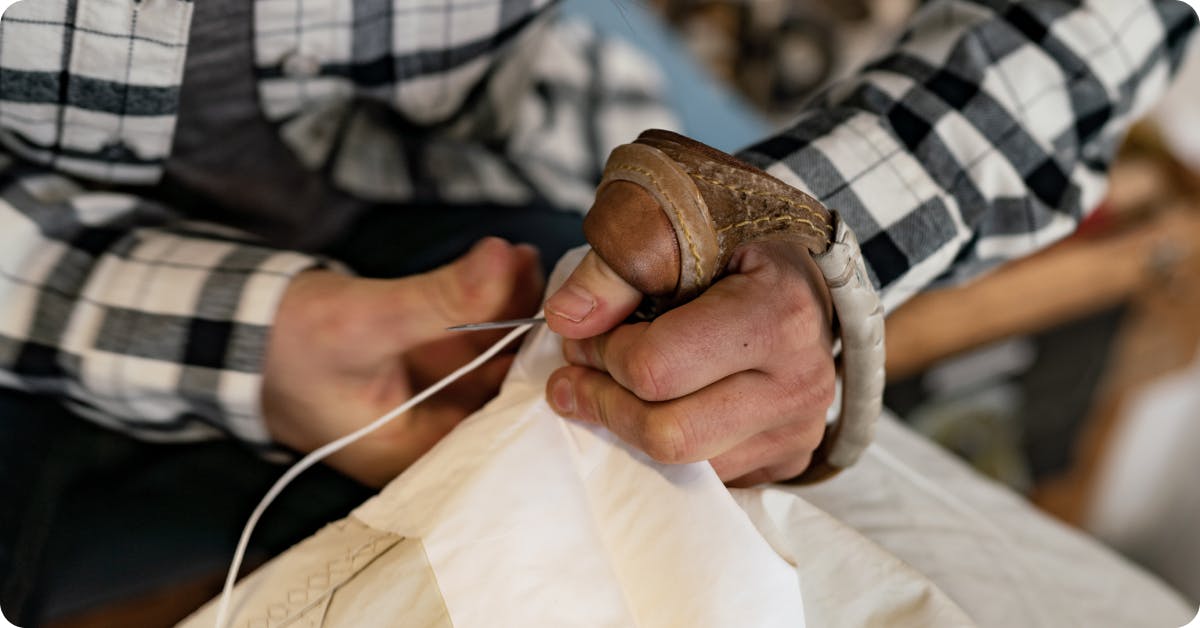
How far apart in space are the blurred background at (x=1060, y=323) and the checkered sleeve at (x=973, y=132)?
232mm

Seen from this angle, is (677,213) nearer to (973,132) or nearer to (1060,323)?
(973,132)

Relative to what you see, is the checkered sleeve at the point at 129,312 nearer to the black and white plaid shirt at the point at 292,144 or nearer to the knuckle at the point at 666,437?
the black and white plaid shirt at the point at 292,144

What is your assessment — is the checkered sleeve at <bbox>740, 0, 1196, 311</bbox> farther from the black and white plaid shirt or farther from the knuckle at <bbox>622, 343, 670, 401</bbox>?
the knuckle at <bbox>622, 343, 670, 401</bbox>

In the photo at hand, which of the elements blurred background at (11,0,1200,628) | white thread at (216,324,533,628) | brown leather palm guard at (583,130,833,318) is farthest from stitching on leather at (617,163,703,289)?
blurred background at (11,0,1200,628)

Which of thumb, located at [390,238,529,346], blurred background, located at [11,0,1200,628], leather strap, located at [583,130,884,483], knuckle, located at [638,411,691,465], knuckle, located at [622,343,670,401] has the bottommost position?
blurred background, located at [11,0,1200,628]

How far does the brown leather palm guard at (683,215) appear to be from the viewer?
0.29 m

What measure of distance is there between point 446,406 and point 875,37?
0.81 m

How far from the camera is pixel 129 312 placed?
43 centimetres

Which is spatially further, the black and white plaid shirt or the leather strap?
the black and white plaid shirt

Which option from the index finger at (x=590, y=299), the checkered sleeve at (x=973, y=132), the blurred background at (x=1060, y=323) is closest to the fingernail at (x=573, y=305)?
the index finger at (x=590, y=299)

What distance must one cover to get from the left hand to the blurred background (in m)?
0.35

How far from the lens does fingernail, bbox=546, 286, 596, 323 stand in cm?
31

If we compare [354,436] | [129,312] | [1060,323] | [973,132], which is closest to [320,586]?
[354,436]

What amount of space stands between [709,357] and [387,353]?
17cm
